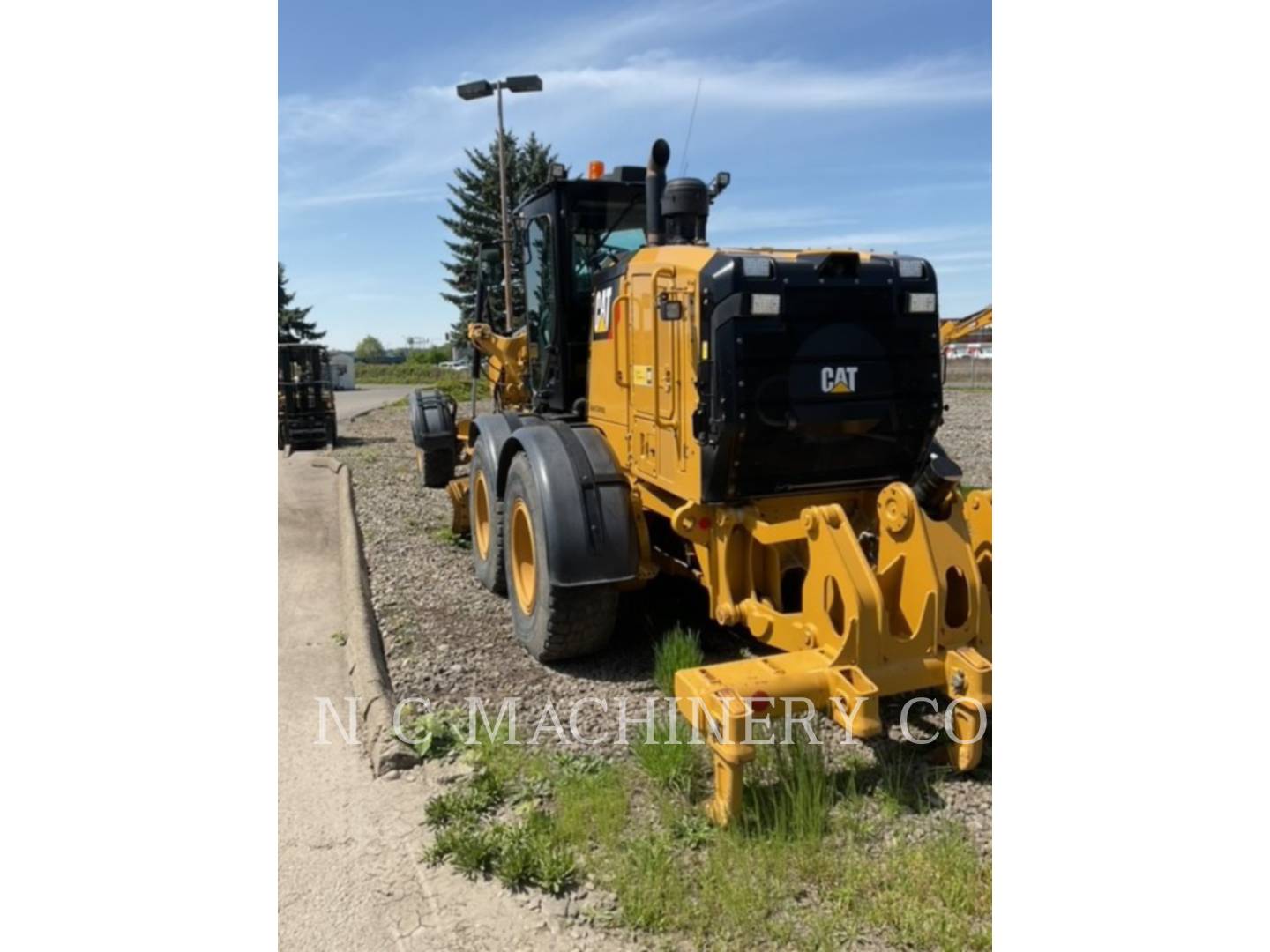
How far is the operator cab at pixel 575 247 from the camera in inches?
221

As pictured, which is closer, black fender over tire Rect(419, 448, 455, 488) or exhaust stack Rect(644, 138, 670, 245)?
exhaust stack Rect(644, 138, 670, 245)

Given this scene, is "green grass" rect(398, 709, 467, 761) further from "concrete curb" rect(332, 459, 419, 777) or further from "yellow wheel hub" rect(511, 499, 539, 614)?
"yellow wheel hub" rect(511, 499, 539, 614)

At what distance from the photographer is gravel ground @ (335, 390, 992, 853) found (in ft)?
12.3

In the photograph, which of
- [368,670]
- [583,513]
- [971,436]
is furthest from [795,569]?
[971,436]

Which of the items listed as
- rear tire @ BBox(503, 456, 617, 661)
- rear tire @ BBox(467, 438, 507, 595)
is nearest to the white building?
rear tire @ BBox(467, 438, 507, 595)

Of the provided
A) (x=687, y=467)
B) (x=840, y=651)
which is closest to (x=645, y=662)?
(x=687, y=467)

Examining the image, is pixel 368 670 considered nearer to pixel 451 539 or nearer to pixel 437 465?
pixel 451 539

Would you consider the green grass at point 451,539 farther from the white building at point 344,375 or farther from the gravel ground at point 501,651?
the white building at point 344,375

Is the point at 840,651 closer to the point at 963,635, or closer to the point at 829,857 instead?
the point at 963,635

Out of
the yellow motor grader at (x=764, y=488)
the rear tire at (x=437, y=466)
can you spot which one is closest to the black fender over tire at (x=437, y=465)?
the rear tire at (x=437, y=466)

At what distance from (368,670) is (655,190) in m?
2.95

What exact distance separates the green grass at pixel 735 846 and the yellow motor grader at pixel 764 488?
0.24 meters

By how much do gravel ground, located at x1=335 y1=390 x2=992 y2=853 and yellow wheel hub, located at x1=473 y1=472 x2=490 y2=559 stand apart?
0.31 m

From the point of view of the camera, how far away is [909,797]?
336 cm
